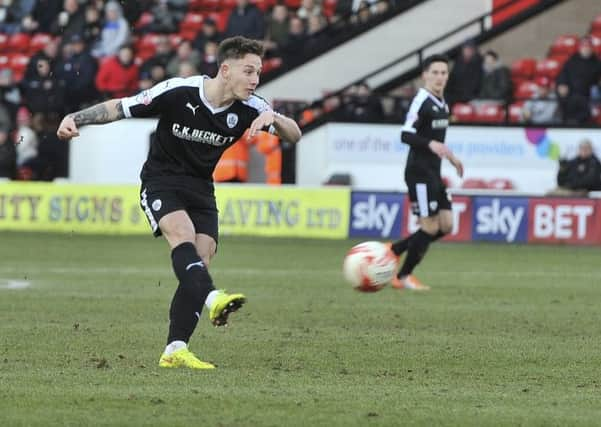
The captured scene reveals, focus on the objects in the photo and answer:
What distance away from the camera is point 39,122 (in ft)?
88.0

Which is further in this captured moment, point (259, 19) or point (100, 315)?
point (259, 19)

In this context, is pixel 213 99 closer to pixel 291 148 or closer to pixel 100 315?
pixel 100 315

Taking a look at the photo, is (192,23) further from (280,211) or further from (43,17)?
(280,211)

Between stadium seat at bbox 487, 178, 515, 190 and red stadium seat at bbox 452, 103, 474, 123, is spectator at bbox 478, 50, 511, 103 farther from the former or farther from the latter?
stadium seat at bbox 487, 178, 515, 190

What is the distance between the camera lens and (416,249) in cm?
1541

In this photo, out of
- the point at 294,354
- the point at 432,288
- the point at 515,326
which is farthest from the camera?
the point at 432,288

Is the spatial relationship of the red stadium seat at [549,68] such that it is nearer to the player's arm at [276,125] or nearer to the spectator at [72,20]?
the spectator at [72,20]

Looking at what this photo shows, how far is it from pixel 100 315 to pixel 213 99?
12.0ft

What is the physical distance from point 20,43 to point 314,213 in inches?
407

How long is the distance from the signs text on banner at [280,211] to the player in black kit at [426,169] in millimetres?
7941

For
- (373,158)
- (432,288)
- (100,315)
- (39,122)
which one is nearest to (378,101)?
(373,158)

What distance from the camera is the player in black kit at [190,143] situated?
880cm

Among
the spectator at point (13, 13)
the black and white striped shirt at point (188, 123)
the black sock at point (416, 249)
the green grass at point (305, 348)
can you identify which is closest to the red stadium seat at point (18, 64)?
the spectator at point (13, 13)

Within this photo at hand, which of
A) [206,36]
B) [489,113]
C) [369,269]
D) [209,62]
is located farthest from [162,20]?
[369,269]
